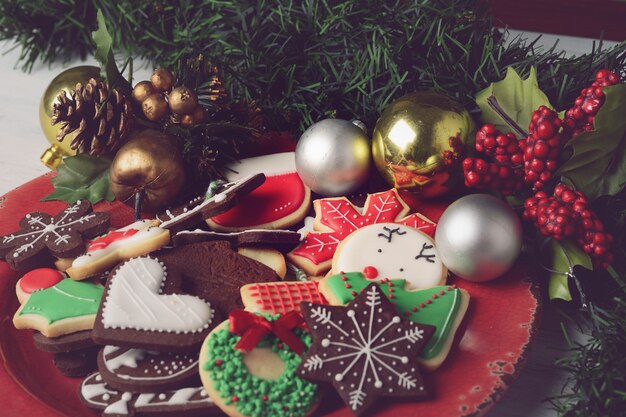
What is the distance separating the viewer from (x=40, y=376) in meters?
1.09

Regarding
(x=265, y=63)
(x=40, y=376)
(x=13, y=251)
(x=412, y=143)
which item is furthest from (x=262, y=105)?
(x=40, y=376)

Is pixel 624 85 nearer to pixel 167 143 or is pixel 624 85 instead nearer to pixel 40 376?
pixel 167 143

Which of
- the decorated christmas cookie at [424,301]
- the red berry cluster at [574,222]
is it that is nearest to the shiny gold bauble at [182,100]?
the decorated christmas cookie at [424,301]

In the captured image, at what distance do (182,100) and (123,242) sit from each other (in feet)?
0.96

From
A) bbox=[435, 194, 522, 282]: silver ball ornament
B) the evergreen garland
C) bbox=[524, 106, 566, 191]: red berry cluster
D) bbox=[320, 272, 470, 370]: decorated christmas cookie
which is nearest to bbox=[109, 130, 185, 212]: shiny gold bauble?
the evergreen garland

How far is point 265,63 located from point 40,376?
30.9 inches

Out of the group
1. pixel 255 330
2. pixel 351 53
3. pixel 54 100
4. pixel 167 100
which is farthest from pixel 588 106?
pixel 54 100

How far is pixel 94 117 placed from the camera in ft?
4.18

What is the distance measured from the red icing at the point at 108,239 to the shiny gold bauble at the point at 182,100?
246 mm

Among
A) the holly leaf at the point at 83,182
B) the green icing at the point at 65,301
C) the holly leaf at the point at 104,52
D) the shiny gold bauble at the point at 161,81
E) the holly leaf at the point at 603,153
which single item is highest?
the holly leaf at the point at 104,52

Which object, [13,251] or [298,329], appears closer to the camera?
[298,329]

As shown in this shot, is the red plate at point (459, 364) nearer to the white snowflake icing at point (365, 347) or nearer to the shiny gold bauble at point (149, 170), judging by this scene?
the white snowflake icing at point (365, 347)

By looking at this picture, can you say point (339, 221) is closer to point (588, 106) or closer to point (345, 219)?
point (345, 219)

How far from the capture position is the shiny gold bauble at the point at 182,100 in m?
1.31
